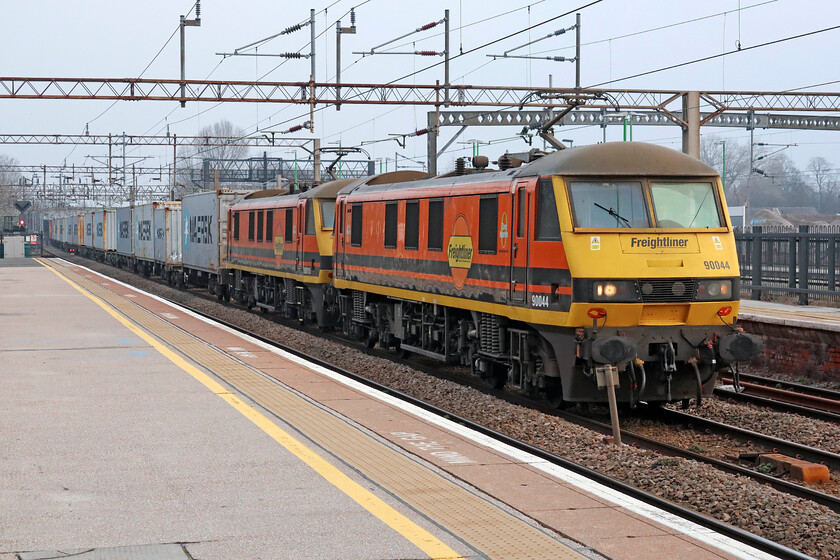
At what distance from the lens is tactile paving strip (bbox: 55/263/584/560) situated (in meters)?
6.10

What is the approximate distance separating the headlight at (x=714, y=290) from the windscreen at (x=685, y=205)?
2.34 ft

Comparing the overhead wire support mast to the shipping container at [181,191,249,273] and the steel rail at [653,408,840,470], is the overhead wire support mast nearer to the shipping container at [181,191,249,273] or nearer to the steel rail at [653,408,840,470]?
the shipping container at [181,191,249,273]

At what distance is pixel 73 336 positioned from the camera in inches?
734

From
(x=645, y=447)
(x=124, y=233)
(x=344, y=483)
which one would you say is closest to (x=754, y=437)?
(x=645, y=447)

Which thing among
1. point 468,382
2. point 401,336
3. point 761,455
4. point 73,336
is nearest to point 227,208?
point 73,336

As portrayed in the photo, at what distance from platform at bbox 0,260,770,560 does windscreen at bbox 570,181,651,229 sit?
125 inches

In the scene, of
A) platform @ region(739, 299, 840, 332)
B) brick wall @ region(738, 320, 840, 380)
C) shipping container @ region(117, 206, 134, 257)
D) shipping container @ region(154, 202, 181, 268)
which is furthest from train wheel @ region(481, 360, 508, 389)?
shipping container @ region(117, 206, 134, 257)

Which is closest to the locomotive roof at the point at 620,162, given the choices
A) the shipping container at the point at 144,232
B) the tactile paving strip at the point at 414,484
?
the tactile paving strip at the point at 414,484

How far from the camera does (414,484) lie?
750 centimetres

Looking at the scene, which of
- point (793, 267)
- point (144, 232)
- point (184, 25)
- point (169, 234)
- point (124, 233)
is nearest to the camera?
point (793, 267)

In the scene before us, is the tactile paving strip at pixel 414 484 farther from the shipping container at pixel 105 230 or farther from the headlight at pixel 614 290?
the shipping container at pixel 105 230

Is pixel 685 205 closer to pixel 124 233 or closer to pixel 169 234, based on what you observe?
pixel 169 234

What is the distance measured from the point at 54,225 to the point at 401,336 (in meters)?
103

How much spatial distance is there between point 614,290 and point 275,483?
528cm
